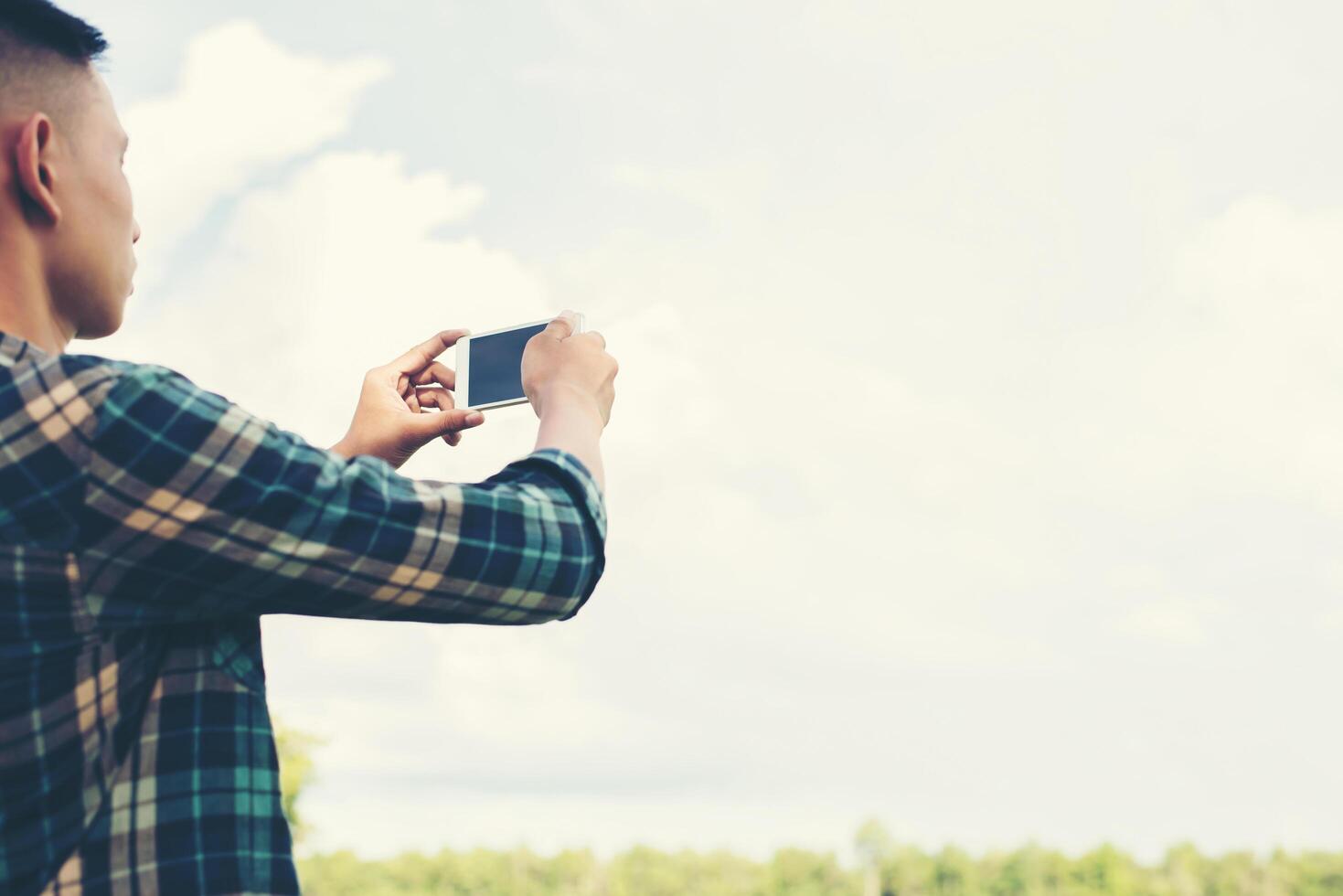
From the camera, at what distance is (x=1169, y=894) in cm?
6238

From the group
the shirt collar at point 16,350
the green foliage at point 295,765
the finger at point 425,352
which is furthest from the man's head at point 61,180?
the green foliage at point 295,765

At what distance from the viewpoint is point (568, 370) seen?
204cm

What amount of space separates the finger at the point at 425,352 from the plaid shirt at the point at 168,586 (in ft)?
3.91

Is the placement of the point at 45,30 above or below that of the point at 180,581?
above

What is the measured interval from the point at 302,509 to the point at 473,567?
0.70 feet

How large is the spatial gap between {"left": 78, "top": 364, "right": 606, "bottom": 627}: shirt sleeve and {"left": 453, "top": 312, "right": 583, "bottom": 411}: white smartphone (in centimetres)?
106

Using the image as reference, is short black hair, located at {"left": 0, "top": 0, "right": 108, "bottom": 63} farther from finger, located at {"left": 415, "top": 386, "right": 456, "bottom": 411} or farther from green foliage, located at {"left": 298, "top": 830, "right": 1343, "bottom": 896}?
green foliage, located at {"left": 298, "top": 830, "right": 1343, "bottom": 896}

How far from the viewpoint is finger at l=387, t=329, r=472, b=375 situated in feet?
9.47

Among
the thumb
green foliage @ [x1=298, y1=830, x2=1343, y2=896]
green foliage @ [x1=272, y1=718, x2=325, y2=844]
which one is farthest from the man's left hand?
green foliage @ [x1=298, y1=830, x2=1343, y2=896]

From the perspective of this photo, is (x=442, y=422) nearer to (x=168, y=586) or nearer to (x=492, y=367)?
(x=492, y=367)

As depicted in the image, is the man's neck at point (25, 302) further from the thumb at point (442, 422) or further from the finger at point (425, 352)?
the finger at point (425, 352)

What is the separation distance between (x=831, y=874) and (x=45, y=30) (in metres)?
74.3

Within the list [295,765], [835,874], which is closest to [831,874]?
[835,874]

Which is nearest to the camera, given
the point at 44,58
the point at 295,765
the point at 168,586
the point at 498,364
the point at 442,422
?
Answer: the point at 168,586
